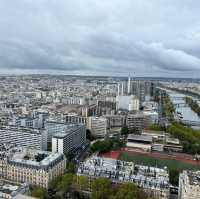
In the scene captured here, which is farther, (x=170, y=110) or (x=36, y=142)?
(x=170, y=110)

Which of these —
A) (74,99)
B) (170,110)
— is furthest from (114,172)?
(74,99)

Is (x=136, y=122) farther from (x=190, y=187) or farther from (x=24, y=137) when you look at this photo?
(x=190, y=187)

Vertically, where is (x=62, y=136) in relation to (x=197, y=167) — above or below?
above

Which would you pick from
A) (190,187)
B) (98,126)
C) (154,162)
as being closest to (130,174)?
(190,187)

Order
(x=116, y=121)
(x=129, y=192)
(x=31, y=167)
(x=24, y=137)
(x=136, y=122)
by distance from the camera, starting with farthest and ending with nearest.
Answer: (x=116, y=121)
(x=136, y=122)
(x=24, y=137)
(x=31, y=167)
(x=129, y=192)

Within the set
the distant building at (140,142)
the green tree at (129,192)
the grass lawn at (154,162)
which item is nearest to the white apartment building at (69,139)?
the grass lawn at (154,162)

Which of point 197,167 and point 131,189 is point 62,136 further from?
point 197,167

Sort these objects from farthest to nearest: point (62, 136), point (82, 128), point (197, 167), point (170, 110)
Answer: point (170, 110) < point (82, 128) < point (62, 136) < point (197, 167)
